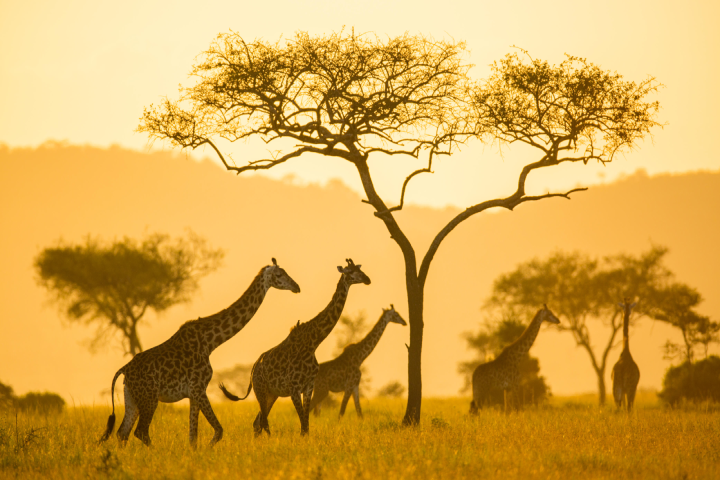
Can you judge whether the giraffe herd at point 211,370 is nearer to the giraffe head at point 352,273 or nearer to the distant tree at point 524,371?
the giraffe head at point 352,273

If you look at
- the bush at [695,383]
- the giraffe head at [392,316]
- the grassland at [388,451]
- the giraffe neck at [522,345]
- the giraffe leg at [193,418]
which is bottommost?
the grassland at [388,451]

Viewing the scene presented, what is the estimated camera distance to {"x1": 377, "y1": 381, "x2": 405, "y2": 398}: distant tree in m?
41.1

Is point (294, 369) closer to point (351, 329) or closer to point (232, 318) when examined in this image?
point (232, 318)

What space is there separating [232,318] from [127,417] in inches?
103

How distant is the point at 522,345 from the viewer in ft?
74.2

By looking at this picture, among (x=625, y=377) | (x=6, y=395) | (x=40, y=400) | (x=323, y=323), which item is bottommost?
(x=40, y=400)

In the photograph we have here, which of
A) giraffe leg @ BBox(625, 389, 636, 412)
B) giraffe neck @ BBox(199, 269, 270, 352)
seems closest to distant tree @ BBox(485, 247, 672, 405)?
→ giraffe leg @ BBox(625, 389, 636, 412)

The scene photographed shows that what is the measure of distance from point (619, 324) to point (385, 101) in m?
21.6

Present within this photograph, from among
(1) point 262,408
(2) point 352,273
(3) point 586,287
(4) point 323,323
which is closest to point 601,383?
(3) point 586,287

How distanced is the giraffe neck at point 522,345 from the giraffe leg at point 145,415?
10866mm

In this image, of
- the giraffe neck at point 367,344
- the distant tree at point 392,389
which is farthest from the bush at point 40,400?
the distant tree at point 392,389

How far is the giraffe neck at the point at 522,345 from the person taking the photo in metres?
22.4

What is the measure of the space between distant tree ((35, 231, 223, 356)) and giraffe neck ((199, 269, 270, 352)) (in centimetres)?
1765

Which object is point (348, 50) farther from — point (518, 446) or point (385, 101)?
point (518, 446)
